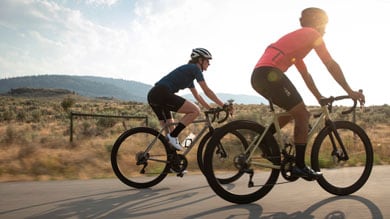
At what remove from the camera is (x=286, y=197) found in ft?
16.5

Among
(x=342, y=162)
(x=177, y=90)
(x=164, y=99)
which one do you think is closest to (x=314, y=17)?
(x=342, y=162)

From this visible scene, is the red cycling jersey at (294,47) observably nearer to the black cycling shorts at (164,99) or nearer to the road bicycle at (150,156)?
the road bicycle at (150,156)

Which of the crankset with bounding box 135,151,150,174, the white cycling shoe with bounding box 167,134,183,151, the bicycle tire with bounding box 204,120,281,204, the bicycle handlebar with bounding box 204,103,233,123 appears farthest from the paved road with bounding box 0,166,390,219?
the bicycle handlebar with bounding box 204,103,233,123

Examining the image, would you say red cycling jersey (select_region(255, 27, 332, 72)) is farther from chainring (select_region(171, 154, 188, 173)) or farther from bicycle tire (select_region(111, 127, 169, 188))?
bicycle tire (select_region(111, 127, 169, 188))

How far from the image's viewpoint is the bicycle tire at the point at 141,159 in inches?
250

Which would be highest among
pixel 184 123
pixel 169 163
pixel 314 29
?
pixel 314 29

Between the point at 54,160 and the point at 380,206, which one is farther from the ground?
the point at 54,160

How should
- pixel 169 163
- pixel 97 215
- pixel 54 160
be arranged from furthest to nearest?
pixel 54 160
pixel 169 163
pixel 97 215

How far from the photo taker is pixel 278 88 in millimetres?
4824

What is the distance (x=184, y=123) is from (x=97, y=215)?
2.43 m

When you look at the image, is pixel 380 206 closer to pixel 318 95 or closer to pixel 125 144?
pixel 318 95

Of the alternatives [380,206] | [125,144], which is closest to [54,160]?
[125,144]

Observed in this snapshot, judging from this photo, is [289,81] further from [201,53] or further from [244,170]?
[201,53]

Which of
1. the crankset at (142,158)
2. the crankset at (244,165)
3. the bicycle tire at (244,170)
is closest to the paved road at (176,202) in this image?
the bicycle tire at (244,170)
